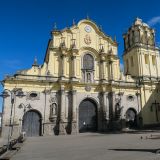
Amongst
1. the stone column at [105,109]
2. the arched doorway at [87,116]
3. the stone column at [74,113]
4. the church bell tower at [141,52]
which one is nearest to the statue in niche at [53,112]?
the stone column at [74,113]

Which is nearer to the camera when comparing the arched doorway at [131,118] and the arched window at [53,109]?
the arched window at [53,109]

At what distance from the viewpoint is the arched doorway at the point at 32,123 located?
84.6ft

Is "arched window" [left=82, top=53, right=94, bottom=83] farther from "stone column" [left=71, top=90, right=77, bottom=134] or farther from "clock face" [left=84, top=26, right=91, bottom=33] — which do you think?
"clock face" [left=84, top=26, right=91, bottom=33]

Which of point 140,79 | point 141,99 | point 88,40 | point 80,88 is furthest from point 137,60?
point 80,88

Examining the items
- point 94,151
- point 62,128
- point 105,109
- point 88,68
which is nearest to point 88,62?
point 88,68

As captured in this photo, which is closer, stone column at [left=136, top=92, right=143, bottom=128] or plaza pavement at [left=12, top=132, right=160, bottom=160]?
plaza pavement at [left=12, top=132, right=160, bottom=160]

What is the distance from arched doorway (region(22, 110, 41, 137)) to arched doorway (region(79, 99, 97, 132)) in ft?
18.1

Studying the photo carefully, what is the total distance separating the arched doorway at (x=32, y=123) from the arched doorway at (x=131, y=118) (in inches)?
490

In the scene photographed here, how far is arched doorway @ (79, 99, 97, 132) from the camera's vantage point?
28400mm

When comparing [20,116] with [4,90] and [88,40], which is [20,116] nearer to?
[4,90]

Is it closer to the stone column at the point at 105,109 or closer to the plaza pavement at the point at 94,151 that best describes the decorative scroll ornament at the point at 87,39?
the stone column at the point at 105,109

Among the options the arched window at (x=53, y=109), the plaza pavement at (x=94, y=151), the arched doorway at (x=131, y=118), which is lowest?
the plaza pavement at (x=94, y=151)

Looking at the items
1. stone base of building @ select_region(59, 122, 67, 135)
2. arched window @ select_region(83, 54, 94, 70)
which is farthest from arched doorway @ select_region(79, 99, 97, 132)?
arched window @ select_region(83, 54, 94, 70)

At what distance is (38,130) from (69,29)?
14827mm
